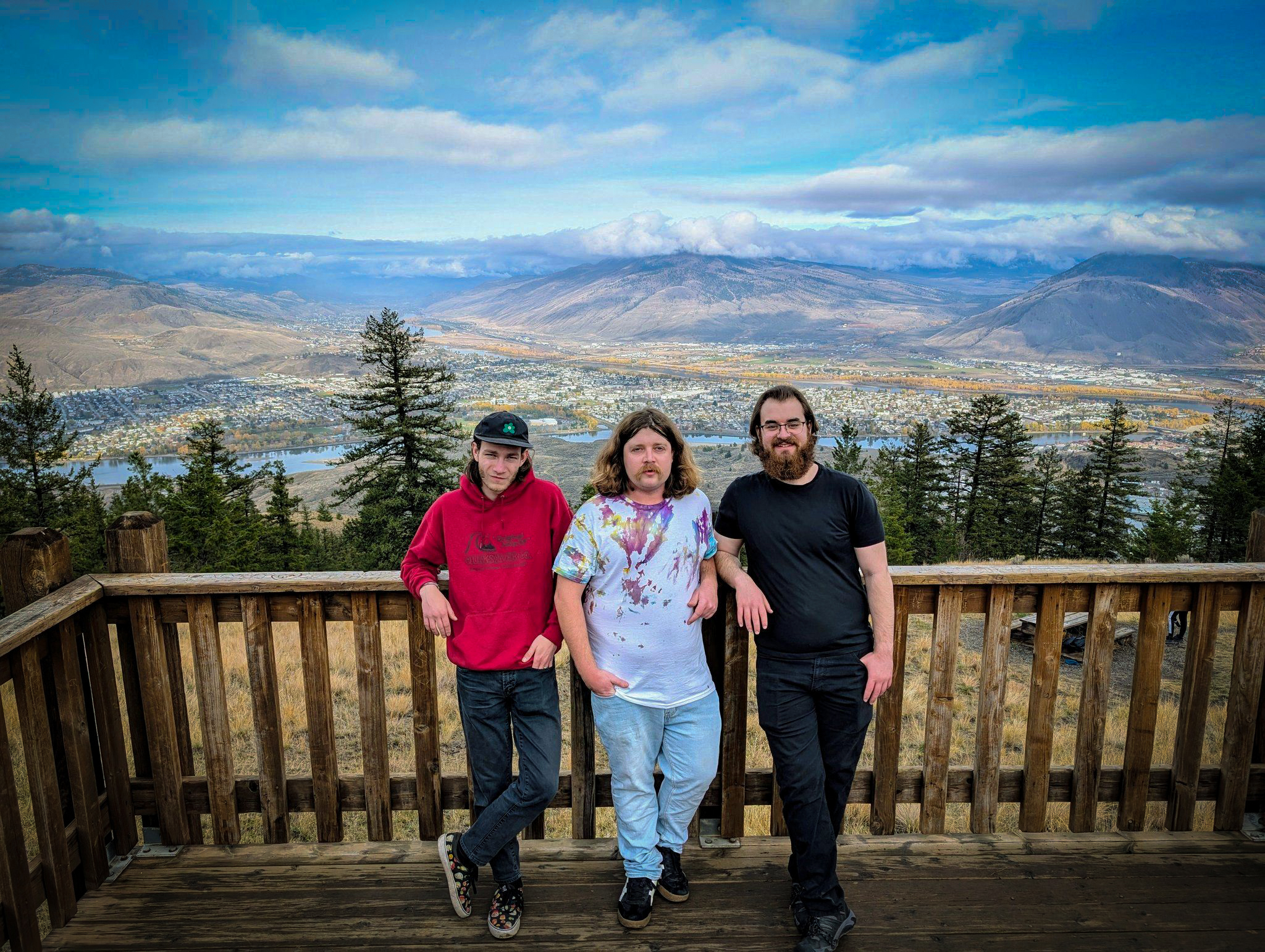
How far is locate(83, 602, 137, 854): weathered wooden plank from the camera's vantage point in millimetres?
2664

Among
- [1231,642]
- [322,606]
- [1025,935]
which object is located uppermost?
[322,606]

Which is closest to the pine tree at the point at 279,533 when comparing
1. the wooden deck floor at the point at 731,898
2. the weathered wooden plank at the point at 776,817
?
the wooden deck floor at the point at 731,898

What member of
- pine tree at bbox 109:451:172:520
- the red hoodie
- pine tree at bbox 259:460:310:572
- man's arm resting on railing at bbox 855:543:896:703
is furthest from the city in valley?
man's arm resting on railing at bbox 855:543:896:703

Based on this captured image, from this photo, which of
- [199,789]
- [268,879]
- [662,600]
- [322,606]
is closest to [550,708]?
[662,600]

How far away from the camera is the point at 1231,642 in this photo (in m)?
11.0

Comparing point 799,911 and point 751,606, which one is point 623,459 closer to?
point 751,606

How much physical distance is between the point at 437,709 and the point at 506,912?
69cm

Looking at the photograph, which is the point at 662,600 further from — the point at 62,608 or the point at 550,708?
the point at 62,608

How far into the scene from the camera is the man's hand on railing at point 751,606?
234 centimetres

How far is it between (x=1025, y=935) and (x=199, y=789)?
2.92 m

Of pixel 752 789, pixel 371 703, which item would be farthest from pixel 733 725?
pixel 371 703

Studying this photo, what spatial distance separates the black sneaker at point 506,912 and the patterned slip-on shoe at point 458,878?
0.09 metres

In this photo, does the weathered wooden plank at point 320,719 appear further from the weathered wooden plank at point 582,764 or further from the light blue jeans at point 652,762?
the light blue jeans at point 652,762

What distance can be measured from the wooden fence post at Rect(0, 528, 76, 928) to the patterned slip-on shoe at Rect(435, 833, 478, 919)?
121 cm
